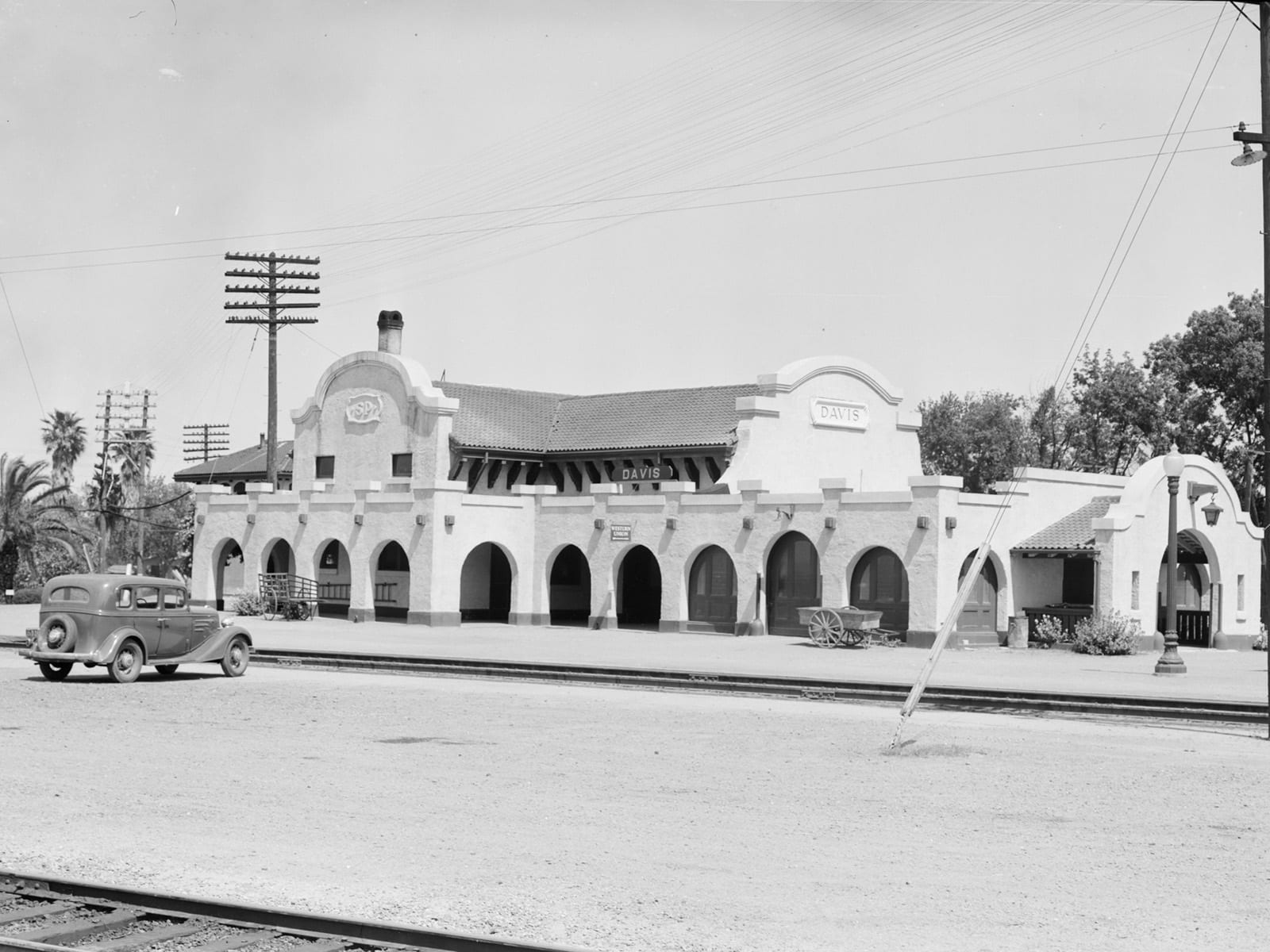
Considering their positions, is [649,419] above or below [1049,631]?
above

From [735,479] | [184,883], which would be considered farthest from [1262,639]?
[184,883]

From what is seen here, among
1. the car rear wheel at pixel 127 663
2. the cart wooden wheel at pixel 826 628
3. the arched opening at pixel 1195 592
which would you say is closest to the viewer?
the car rear wheel at pixel 127 663

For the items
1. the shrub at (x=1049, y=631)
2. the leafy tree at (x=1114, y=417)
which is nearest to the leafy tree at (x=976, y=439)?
the leafy tree at (x=1114, y=417)

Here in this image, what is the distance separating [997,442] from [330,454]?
39497mm

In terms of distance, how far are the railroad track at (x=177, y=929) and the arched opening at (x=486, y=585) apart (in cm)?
3758

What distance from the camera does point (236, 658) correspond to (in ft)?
81.7

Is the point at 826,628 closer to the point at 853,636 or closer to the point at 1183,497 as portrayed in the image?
the point at 853,636

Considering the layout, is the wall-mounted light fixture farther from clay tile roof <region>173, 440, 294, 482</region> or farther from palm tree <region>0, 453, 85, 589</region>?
palm tree <region>0, 453, 85, 589</region>

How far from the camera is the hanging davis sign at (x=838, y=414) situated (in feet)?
147

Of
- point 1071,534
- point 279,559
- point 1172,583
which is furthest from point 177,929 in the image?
point 279,559

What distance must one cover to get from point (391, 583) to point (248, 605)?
445cm

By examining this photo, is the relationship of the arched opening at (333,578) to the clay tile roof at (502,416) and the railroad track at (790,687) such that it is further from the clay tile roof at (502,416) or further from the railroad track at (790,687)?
the railroad track at (790,687)

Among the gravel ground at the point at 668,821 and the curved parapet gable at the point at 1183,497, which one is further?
the curved parapet gable at the point at 1183,497

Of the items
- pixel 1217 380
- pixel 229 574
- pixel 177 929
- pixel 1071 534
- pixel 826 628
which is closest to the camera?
pixel 177 929
